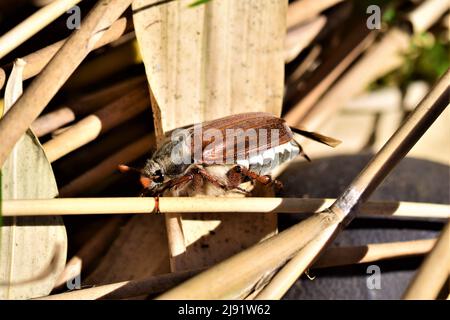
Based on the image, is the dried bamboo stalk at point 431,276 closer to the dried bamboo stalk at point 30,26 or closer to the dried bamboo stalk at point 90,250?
the dried bamboo stalk at point 90,250

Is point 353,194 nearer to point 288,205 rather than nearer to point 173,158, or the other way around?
point 288,205

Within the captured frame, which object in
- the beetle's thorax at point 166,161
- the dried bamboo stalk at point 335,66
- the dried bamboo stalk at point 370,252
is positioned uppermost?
the dried bamboo stalk at point 335,66

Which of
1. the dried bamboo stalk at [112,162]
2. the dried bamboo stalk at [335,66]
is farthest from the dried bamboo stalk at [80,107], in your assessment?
the dried bamboo stalk at [335,66]

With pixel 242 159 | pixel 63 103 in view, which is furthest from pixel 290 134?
pixel 63 103

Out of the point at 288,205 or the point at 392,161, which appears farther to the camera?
the point at 288,205

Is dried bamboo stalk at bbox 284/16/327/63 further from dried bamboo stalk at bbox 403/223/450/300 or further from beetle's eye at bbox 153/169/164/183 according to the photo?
dried bamboo stalk at bbox 403/223/450/300

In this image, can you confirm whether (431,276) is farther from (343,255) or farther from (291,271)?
(343,255)
